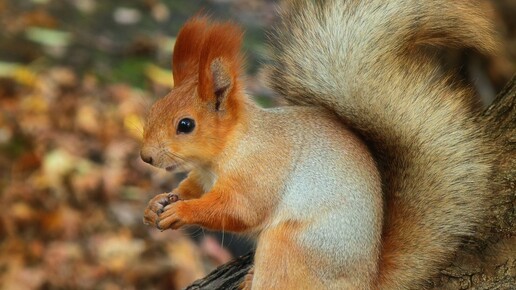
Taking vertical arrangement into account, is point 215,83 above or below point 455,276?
above

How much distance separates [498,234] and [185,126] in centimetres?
71

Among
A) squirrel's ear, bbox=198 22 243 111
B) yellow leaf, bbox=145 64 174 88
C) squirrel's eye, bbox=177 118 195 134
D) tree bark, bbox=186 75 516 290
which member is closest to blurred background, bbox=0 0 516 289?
yellow leaf, bbox=145 64 174 88

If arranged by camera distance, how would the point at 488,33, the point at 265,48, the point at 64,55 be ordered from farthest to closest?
1. the point at 64,55
2. the point at 265,48
3. the point at 488,33

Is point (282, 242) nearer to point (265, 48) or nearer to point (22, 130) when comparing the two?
point (265, 48)

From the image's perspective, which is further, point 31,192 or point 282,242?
point 31,192

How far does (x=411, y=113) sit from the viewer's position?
1.68 m

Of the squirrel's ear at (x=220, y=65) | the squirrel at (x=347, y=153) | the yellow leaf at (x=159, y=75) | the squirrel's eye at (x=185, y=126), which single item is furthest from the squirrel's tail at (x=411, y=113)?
the yellow leaf at (x=159, y=75)

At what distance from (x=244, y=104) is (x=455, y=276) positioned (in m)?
0.60

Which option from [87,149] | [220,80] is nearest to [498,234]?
[220,80]

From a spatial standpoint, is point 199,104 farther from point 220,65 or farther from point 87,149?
point 87,149

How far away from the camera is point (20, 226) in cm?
317

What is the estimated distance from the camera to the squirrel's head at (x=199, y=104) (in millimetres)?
1635

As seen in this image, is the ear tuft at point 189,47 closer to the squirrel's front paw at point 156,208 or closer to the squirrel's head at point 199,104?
the squirrel's head at point 199,104

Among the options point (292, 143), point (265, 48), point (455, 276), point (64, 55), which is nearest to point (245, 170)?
point (292, 143)
